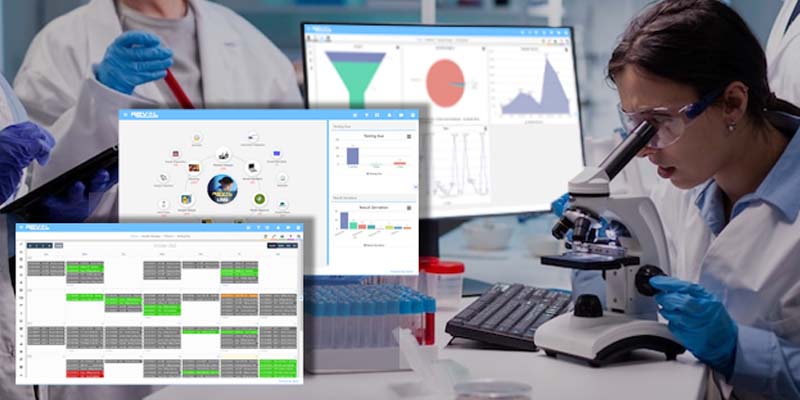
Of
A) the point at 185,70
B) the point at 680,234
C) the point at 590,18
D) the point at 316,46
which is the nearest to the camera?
the point at 680,234

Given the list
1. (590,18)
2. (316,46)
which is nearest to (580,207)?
(316,46)

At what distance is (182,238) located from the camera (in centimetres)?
118

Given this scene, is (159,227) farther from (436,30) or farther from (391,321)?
(436,30)

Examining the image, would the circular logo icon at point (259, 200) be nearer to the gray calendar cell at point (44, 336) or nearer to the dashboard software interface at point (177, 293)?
the dashboard software interface at point (177, 293)

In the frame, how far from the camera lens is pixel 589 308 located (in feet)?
4.83

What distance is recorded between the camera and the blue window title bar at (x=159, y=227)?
46.4 inches

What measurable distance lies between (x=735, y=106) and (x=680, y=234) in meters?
0.39

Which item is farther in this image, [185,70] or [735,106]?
[185,70]

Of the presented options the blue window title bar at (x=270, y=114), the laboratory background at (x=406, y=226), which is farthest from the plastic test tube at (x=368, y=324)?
the blue window title bar at (x=270, y=114)

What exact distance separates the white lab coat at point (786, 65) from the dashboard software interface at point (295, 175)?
3.59 feet

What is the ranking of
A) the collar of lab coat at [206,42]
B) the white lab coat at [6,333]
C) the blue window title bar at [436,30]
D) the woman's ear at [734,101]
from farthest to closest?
the collar of lab coat at [206,42], the blue window title bar at [436,30], the white lab coat at [6,333], the woman's ear at [734,101]

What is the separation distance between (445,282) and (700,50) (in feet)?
2.27

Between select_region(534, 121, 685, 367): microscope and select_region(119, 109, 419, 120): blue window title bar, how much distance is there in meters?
0.31

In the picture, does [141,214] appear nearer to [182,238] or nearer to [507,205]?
[182,238]
